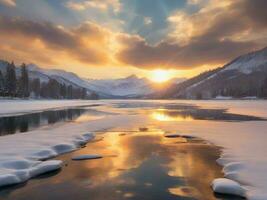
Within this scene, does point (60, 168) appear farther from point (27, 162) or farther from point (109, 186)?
point (109, 186)

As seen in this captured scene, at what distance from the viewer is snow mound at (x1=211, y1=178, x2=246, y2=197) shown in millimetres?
10878

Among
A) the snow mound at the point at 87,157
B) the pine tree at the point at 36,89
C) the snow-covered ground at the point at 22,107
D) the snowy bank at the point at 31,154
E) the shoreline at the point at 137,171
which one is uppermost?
the pine tree at the point at 36,89

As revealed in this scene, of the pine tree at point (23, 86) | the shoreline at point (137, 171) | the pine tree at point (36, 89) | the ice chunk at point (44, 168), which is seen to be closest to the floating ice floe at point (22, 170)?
the ice chunk at point (44, 168)

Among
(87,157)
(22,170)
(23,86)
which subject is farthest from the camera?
(23,86)

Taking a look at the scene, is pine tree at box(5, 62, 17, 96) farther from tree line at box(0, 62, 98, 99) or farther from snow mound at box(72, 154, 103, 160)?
snow mound at box(72, 154, 103, 160)

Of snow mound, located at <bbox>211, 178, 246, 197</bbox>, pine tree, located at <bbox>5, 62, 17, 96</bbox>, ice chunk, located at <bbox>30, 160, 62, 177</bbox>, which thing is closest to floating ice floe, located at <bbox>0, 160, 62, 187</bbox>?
ice chunk, located at <bbox>30, 160, 62, 177</bbox>

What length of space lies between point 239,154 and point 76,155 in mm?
10871

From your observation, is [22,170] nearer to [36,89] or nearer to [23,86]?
[23,86]

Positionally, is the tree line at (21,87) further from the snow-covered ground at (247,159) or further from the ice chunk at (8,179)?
the ice chunk at (8,179)

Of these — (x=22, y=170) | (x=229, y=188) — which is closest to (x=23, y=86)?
(x=22, y=170)

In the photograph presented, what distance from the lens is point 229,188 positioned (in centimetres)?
1109

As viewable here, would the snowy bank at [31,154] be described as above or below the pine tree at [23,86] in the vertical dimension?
below

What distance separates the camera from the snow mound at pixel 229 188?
1088cm

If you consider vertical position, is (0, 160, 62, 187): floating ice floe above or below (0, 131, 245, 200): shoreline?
above
